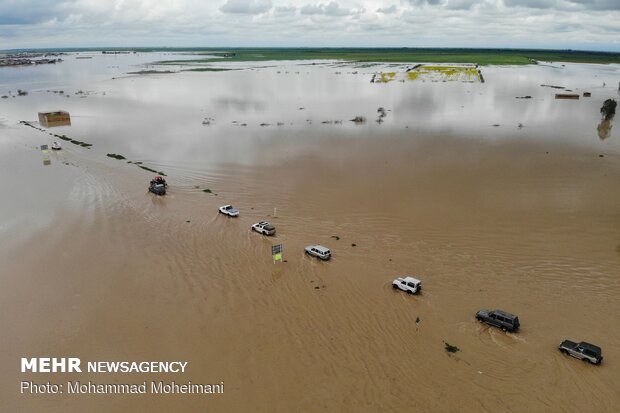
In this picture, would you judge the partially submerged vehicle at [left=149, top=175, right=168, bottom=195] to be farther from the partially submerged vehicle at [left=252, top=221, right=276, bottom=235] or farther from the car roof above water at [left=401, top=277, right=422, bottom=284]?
the car roof above water at [left=401, top=277, right=422, bottom=284]

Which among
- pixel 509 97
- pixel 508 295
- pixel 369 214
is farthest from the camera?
pixel 509 97

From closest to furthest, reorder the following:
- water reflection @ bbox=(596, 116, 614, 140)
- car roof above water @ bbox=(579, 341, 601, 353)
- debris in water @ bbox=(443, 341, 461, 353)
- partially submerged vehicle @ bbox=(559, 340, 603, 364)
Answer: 1. partially submerged vehicle @ bbox=(559, 340, 603, 364)
2. car roof above water @ bbox=(579, 341, 601, 353)
3. debris in water @ bbox=(443, 341, 461, 353)
4. water reflection @ bbox=(596, 116, 614, 140)

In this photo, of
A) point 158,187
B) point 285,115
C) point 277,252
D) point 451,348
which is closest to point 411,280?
point 451,348

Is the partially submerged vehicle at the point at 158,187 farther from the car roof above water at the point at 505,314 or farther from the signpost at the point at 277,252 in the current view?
the car roof above water at the point at 505,314

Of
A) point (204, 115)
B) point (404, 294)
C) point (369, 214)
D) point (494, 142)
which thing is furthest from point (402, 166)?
point (204, 115)

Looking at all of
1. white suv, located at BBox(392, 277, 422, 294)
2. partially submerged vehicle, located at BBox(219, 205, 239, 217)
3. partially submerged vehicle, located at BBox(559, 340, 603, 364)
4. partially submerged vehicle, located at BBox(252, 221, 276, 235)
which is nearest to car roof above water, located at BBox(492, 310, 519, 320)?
partially submerged vehicle, located at BBox(559, 340, 603, 364)

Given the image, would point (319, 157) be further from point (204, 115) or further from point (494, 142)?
point (204, 115)

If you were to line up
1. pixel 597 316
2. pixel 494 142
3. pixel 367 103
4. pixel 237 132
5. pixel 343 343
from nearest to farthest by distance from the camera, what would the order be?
pixel 343 343 < pixel 597 316 < pixel 494 142 < pixel 237 132 < pixel 367 103
